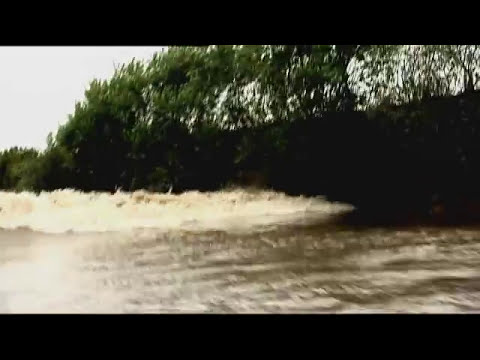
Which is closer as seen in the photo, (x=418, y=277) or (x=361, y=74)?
(x=418, y=277)

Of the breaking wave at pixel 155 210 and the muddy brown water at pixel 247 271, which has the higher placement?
the breaking wave at pixel 155 210

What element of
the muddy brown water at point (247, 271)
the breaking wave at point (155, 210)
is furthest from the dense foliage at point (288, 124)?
the muddy brown water at point (247, 271)

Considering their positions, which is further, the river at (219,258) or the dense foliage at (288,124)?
the dense foliage at (288,124)

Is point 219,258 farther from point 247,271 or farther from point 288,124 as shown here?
point 288,124

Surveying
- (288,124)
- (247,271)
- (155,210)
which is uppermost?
(288,124)

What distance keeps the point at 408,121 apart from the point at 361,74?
22 cm

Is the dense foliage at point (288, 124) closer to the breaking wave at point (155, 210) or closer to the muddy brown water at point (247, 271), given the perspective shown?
the breaking wave at point (155, 210)

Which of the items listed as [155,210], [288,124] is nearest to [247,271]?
[155,210]

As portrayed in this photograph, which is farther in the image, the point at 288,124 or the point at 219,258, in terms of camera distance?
the point at 288,124

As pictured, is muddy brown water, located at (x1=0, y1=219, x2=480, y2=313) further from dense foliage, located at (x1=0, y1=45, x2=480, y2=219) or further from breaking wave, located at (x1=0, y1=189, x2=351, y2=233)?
dense foliage, located at (x1=0, y1=45, x2=480, y2=219)

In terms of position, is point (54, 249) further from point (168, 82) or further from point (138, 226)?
point (168, 82)

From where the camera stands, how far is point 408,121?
2.10 meters
